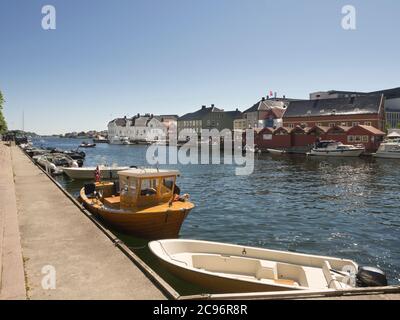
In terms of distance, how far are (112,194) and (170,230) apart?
17.2ft

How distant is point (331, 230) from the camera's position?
64.3 ft

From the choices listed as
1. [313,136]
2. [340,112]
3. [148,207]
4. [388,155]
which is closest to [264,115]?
[340,112]

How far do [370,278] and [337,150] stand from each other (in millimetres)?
A: 59756

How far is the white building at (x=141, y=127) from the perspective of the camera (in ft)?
533

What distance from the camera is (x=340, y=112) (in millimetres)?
87000

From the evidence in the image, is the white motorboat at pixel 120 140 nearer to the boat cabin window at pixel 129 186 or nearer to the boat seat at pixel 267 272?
the boat cabin window at pixel 129 186

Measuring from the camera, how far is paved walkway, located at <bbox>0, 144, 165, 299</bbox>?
8898 millimetres

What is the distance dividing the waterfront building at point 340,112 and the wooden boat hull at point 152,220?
2872 inches

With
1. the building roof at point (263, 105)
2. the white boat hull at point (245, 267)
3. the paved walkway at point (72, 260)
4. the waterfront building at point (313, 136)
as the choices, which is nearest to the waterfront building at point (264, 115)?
the building roof at point (263, 105)

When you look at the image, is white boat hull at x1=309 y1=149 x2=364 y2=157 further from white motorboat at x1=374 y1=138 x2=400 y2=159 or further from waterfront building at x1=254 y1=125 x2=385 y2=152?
waterfront building at x1=254 y1=125 x2=385 y2=152

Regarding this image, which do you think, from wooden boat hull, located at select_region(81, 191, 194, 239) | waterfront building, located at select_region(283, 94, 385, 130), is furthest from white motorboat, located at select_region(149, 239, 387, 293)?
waterfront building, located at select_region(283, 94, 385, 130)

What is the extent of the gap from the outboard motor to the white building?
148 m
